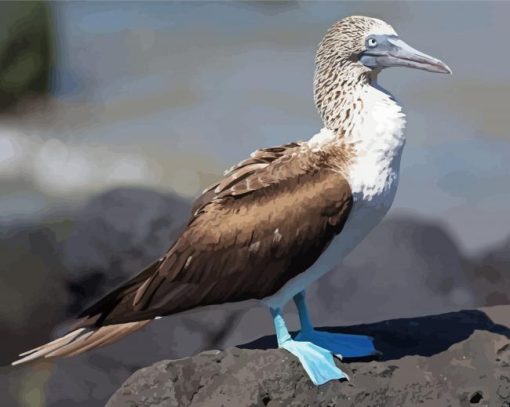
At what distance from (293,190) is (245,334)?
222cm

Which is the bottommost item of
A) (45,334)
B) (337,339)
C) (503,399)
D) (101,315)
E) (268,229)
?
(45,334)

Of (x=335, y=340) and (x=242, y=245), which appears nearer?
(x=242, y=245)

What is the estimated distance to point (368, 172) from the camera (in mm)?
3088

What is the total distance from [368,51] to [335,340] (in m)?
1.05

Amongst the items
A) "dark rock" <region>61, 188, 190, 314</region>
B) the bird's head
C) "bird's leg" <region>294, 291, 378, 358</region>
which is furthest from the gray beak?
"dark rock" <region>61, 188, 190, 314</region>

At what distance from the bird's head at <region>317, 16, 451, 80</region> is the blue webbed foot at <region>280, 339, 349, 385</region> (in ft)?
3.17

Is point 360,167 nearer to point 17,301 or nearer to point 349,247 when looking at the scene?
point 349,247

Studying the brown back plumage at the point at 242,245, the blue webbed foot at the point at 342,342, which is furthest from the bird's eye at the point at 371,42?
the blue webbed foot at the point at 342,342

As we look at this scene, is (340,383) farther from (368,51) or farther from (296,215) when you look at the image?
(368,51)

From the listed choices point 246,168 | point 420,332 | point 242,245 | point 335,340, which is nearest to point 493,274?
point 420,332

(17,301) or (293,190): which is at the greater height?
(293,190)

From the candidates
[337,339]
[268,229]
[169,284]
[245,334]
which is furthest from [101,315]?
[245,334]

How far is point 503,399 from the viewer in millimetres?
3238

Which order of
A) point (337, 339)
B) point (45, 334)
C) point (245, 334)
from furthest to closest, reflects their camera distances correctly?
1. point (45, 334)
2. point (245, 334)
3. point (337, 339)
